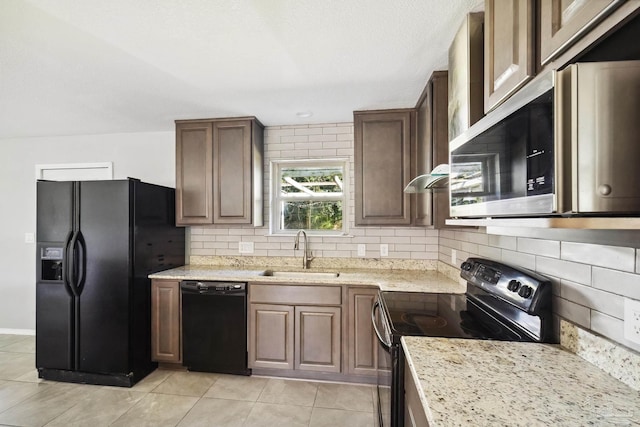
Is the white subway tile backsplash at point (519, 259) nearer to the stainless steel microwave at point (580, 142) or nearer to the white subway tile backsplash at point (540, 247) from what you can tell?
the white subway tile backsplash at point (540, 247)

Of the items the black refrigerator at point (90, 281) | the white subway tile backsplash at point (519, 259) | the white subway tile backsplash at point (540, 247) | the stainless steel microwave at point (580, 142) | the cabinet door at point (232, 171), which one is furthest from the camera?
the cabinet door at point (232, 171)

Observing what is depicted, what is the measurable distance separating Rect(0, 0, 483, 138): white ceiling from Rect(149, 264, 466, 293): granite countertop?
146 cm

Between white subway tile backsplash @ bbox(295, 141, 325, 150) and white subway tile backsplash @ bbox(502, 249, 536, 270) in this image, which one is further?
white subway tile backsplash @ bbox(295, 141, 325, 150)

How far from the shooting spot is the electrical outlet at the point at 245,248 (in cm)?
300

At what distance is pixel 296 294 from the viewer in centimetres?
237

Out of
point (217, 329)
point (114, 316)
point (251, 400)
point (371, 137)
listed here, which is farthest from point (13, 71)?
point (251, 400)

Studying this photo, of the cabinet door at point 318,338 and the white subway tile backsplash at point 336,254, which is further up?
the white subway tile backsplash at point 336,254

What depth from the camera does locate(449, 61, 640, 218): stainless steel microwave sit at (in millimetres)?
565

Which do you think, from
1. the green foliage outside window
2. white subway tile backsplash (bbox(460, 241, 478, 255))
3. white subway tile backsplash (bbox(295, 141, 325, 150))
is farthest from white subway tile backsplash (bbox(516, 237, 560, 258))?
white subway tile backsplash (bbox(295, 141, 325, 150))

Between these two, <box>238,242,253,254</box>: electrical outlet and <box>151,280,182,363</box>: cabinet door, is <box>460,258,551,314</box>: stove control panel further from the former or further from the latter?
<box>151,280,182,363</box>: cabinet door

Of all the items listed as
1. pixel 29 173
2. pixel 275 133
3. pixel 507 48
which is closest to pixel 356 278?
pixel 275 133

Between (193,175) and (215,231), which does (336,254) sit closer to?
(215,231)

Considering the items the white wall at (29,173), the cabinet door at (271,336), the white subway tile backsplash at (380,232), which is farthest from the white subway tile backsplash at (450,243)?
the white wall at (29,173)

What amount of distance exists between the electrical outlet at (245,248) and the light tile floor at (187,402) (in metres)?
1.14
